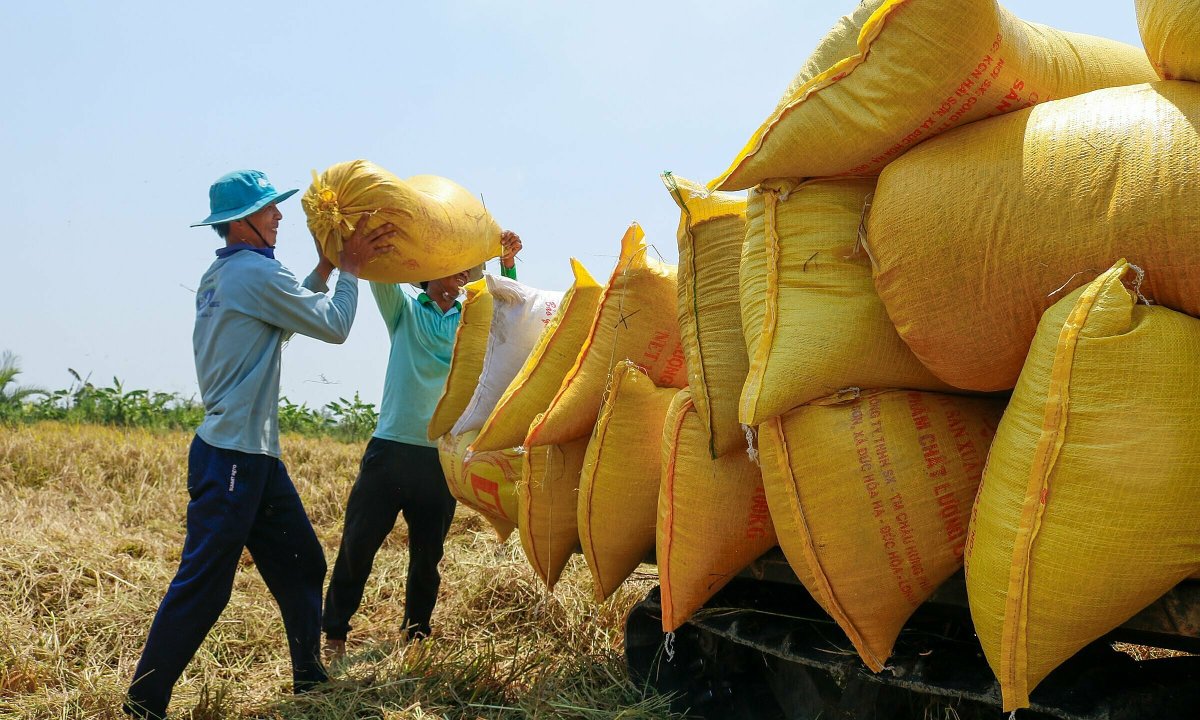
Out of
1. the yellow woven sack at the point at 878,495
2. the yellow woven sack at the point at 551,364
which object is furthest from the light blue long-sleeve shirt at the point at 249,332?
the yellow woven sack at the point at 878,495

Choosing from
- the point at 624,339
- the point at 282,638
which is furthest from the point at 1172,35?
the point at 282,638

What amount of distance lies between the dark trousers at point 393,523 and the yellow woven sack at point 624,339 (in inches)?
61.7

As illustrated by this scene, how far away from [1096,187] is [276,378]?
302 centimetres

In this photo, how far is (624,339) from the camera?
3.15m

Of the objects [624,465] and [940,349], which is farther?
[624,465]

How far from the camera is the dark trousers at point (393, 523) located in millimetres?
4531

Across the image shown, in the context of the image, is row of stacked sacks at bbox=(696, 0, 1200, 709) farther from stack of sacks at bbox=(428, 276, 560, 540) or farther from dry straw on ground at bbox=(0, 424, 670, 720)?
stack of sacks at bbox=(428, 276, 560, 540)

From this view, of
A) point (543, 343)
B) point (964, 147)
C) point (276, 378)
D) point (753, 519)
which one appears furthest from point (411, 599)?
point (964, 147)

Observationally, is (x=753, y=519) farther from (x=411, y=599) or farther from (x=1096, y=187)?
(x=411, y=599)

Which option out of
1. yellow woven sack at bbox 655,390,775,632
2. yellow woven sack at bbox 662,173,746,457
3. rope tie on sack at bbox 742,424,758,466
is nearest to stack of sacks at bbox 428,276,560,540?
yellow woven sack at bbox 655,390,775,632

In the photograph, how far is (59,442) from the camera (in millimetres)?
9492

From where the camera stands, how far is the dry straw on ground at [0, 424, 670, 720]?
351cm

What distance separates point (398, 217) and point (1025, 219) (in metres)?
2.66

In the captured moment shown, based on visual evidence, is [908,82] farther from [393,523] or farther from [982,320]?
[393,523]
